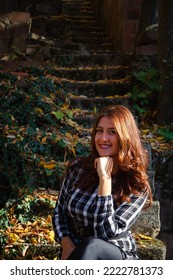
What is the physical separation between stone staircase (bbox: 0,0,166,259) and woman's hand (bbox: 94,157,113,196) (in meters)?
0.97

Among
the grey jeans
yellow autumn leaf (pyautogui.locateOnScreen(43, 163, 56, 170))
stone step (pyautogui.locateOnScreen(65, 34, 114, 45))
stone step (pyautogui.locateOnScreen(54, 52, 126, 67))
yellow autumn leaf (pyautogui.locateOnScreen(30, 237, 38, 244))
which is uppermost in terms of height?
stone step (pyautogui.locateOnScreen(65, 34, 114, 45))

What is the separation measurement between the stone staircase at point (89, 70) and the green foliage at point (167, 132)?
2.25 ft

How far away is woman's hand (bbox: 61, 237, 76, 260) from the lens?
285 cm

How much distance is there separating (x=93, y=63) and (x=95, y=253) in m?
5.72

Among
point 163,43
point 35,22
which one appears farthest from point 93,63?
point 35,22

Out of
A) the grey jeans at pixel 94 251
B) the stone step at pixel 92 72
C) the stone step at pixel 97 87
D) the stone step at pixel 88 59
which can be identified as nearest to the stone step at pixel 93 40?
the stone step at pixel 88 59

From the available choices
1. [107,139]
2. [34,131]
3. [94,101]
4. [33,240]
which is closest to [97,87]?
[94,101]

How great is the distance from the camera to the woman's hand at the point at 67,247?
2.85 m

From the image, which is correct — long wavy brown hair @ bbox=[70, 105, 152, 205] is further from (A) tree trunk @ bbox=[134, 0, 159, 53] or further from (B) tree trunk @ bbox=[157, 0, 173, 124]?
(A) tree trunk @ bbox=[134, 0, 159, 53]

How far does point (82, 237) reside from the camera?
294 cm

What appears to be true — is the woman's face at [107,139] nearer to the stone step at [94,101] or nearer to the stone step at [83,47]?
the stone step at [94,101]

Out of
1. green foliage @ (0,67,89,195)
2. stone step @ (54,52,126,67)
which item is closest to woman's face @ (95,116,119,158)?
green foliage @ (0,67,89,195)

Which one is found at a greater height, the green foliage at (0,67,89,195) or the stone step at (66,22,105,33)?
the stone step at (66,22,105,33)
